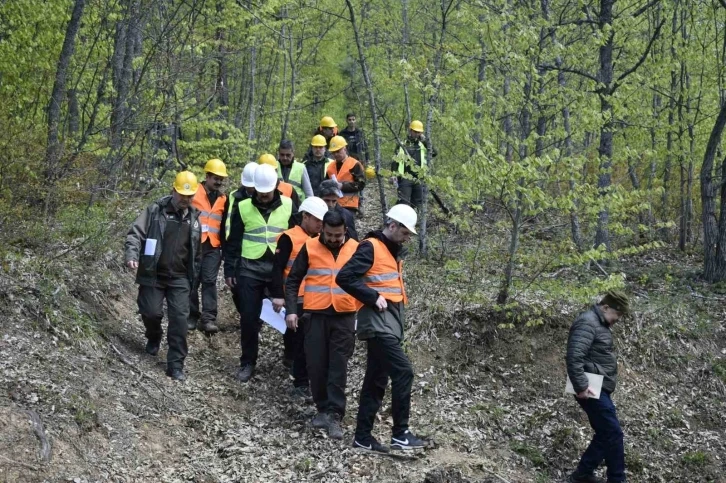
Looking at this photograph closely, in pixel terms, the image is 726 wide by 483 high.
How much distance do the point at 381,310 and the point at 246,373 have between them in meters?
2.44

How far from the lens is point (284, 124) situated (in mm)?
19594

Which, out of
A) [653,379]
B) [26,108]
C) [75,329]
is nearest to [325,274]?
[75,329]

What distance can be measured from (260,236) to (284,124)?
12151mm

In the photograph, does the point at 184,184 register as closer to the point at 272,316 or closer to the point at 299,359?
the point at 272,316

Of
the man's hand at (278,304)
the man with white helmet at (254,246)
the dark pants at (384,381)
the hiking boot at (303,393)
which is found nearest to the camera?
the dark pants at (384,381)

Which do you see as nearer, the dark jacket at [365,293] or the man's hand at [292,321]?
the dark jacket at [365,293]

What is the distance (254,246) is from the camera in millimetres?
7863

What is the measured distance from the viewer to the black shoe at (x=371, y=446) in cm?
651

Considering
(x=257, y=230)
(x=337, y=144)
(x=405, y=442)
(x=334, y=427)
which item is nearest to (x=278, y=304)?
(x=257, y=230)

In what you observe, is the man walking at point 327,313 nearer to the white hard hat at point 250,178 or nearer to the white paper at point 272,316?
the white paper at point 272,316

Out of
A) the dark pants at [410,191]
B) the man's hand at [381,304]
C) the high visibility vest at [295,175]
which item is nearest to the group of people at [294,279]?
the man's hand at [381,304]

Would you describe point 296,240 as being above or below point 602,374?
above

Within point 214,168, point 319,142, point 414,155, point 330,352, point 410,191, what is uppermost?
point 414,155

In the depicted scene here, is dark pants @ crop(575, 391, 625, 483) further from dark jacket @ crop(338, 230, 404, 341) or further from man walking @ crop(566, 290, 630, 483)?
dark jacket @ crop(338, 230, 404, 341)
